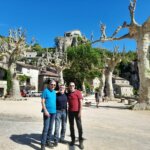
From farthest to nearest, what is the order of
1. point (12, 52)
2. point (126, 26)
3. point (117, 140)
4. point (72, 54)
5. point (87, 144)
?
1. point (72, 54)
2. point (12, 52)
3. point (126, 26)
4. point (117, 140)
5. point (87, 144)

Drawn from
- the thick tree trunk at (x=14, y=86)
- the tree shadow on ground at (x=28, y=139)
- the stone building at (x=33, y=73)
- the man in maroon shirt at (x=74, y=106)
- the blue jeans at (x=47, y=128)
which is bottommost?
the tree shadow on ground at (x=28, y=139)

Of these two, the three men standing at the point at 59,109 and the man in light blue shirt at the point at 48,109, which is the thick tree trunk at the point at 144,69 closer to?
the three men standing at the point at 59,109

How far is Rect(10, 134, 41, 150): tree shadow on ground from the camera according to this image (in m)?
8.86

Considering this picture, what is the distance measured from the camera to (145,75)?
1010 inches

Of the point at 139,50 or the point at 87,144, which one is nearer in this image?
the point at 87,144

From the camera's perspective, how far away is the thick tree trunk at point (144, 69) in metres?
25.5

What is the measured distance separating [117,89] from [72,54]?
53.0 ft

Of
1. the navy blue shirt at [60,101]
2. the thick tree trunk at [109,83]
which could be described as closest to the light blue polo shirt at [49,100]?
the navy blue shirt at [60,101]

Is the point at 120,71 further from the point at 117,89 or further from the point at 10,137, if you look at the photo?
the point at 10,137

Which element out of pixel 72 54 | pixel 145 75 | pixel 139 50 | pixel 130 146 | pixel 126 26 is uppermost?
pixel 72 54

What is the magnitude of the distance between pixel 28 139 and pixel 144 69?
59.8ft

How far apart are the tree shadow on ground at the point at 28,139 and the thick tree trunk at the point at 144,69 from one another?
16.7 m

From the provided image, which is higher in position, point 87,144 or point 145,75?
point 145,75

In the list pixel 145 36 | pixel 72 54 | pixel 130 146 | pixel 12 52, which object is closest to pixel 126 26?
pixel 145 36
